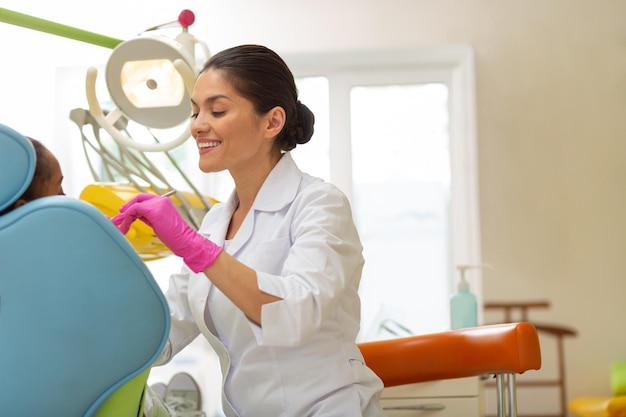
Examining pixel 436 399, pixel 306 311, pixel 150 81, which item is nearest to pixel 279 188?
pixel 306 311

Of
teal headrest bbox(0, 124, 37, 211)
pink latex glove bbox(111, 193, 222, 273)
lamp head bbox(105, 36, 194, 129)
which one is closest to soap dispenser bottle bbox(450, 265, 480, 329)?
lamp head bbox(105, 36, 194, 129)

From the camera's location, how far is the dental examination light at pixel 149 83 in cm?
226

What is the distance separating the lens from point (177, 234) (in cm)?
129

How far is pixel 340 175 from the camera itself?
4.67m

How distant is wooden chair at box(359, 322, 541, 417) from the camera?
1.69 meters

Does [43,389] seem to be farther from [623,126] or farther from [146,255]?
[623,126]

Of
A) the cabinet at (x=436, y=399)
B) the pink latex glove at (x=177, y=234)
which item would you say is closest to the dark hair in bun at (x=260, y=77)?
the pink latex glove at (x=177, y=234)

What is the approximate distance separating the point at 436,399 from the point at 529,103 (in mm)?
2573

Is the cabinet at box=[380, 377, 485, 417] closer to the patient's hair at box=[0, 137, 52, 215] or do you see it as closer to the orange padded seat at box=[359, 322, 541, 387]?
the orange padded seat at box=[359, 322, 541, 387]

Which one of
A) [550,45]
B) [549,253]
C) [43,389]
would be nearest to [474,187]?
[549,253]

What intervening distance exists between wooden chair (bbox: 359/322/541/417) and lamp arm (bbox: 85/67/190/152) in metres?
0.85

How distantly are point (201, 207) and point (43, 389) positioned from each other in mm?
1386

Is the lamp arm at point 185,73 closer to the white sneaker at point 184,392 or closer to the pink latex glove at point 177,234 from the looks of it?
the pink latex glove at point 177,234

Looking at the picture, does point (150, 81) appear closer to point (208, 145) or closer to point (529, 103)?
point (208, 145)
